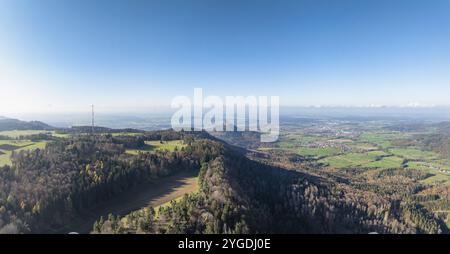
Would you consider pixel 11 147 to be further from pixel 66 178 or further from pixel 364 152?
pixel 364 152

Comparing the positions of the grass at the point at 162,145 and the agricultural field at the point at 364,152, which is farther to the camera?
the agricultural field at the point at 364,152

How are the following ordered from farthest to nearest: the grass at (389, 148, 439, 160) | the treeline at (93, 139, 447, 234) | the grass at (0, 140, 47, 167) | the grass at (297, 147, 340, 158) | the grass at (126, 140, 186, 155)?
the grass at (297, 147, 340, 158) → the grass at (389, 148, 439, 160) → the grass at (126, 140, 186, 155) → the grass at (0, 140, 47, 167) → the treeline at (93, 139, 447, 234)

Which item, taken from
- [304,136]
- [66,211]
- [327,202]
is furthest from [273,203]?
[304,136]

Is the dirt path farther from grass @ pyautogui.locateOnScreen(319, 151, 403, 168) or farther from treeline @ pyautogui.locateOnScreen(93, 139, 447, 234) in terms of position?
grass @ pyautogui.locateOnScreen(319, 151, 403, 168)

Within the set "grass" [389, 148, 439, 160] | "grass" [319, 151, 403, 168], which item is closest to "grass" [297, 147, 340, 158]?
"grass" [319, 151, 403, 168]

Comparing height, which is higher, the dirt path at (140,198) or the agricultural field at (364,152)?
the dirt path at (140,198)

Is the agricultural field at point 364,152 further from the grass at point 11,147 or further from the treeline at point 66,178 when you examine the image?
the grass at point 11,147

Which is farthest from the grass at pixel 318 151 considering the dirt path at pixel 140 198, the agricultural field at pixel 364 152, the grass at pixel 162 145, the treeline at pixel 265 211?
the dirt path at pixel 140 198
